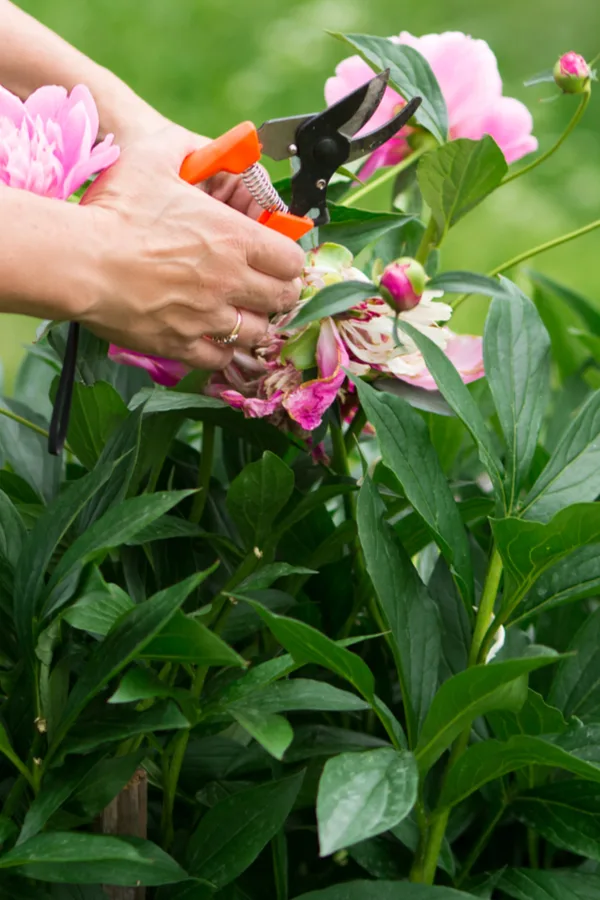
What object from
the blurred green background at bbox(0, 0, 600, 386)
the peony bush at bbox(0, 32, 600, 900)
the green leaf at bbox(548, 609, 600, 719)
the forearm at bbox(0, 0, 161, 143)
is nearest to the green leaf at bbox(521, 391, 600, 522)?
the peony bush at bbox(0, 32, 600, 900)

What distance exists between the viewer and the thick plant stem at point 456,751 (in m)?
0.64

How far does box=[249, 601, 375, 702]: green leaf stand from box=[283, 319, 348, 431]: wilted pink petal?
129mm

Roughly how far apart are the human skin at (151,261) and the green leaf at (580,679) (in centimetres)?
27

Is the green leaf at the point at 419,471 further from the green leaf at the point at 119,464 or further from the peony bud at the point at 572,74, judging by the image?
the peony bud at the point at 572,74

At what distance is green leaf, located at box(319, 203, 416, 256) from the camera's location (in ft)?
2.36

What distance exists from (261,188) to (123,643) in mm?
272

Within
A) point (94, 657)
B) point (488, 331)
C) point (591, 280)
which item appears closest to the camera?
point (94, 657)

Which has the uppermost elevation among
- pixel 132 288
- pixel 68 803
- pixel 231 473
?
pixel 132 288

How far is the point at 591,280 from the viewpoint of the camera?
96.8 inches

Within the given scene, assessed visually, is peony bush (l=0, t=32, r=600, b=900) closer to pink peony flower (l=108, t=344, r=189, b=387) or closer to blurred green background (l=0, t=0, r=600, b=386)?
pink peony flower (l=108, t=344, r=189, b=387)

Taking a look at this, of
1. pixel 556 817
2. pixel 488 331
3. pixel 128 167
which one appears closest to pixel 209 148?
pixel 128 167

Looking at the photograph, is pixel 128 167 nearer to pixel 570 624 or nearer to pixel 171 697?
pixel 171 697

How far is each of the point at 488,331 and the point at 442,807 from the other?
268 mm

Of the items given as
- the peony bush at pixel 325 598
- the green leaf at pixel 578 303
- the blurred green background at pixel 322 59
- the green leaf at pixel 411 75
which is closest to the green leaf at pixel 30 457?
the peony bush at pixel 325 598
